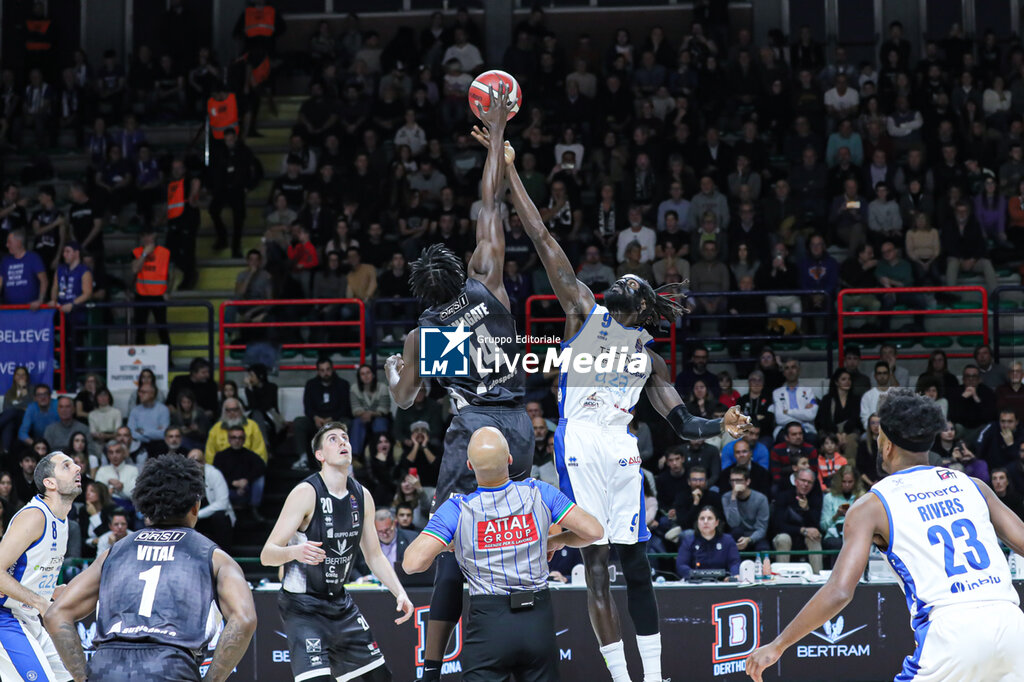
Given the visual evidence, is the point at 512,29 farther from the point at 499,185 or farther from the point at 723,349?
the point at 499,185

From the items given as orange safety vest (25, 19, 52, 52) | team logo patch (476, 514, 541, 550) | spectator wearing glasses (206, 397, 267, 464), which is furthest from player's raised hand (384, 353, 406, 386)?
orange safety vest (25, 19, 52, 52)

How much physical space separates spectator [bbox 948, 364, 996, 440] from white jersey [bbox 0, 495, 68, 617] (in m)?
10.9

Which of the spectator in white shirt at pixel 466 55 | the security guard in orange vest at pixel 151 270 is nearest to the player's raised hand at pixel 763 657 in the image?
the security guard in orange vest at pixel 151 270

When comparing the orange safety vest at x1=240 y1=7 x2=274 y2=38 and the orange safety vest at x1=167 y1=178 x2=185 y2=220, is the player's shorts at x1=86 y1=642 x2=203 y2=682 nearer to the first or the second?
the orange safety vest at x1=167 y1=178 x2=185 y2=220

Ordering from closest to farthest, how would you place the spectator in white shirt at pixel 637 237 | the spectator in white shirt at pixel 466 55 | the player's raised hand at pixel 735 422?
1. the player's raised hand at pixel 735 422
2. the spectator in white shirt at pixel 637 237
3. the spectator in white shirt at pixel 466 55

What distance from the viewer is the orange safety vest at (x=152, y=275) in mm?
18172

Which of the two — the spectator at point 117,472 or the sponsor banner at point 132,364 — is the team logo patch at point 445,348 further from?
the sponsor banner at point 132,364

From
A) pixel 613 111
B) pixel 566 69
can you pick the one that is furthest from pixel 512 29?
pixel 613 111

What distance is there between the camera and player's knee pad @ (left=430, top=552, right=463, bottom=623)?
313 inches

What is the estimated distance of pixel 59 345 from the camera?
17.8 metres

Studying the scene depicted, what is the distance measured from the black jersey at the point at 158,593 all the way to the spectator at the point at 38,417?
1140 cm

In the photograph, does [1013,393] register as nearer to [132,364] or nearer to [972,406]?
[972,406]

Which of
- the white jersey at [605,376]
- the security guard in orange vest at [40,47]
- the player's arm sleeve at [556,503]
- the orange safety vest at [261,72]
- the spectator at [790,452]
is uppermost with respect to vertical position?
the security guard in orange vest at [40,47]

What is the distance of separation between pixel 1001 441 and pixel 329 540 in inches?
368
